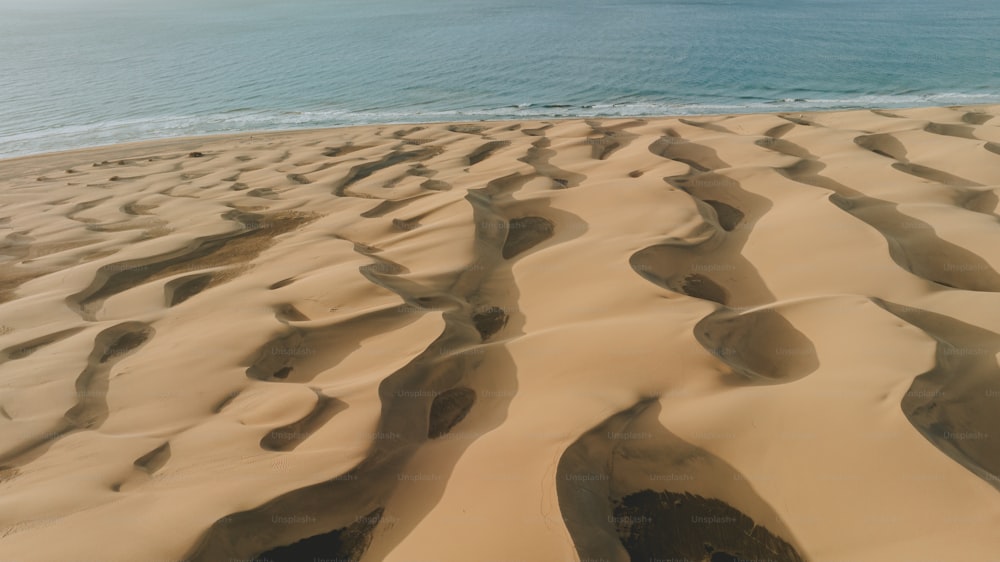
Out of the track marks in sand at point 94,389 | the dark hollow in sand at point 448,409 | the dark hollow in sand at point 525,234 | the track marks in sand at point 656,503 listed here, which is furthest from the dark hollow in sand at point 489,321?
the track marks in sand at point 94,389

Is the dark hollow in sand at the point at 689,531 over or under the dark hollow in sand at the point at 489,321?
over

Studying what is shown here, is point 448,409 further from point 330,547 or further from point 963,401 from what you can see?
point 963,401

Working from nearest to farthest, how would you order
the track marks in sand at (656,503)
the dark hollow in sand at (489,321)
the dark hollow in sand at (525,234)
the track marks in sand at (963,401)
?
the track marks in sand at (656,503), the track marks in sand at (963,401), the dark hollow in sand at (489,321), the dark hollow in sand at (525,234)

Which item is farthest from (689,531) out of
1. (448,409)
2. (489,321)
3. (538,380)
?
(489,321)

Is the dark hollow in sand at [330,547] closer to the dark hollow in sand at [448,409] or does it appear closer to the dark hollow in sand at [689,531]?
the dark hollow in sand at [448,409]

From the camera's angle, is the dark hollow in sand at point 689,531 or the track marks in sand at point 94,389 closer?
the dark hollow in sand at point 689,531

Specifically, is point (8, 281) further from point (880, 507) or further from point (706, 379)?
point (880, 507)
